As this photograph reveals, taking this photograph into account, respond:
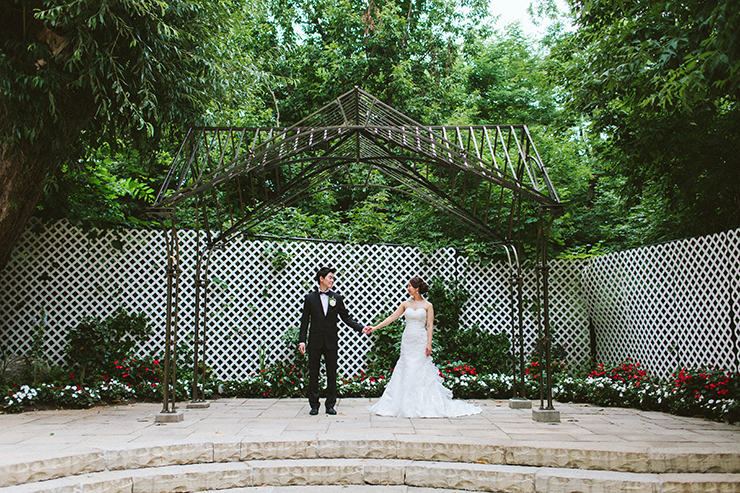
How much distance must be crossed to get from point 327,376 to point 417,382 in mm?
967

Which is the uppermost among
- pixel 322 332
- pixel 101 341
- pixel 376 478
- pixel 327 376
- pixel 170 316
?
pixel 170 316

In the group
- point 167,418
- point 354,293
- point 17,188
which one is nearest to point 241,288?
point 354,293

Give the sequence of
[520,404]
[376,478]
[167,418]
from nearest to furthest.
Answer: [376,478], [167,418], [520,404]

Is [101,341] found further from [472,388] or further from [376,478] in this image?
[472,388]

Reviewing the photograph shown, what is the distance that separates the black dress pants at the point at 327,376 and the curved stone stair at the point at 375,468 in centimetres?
150

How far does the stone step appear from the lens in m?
3.32

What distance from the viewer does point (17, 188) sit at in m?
5.73

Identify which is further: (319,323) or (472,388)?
(472,388)

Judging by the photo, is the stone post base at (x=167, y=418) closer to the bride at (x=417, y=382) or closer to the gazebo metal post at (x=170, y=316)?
the gazebo metal post at (x=170, y=316)

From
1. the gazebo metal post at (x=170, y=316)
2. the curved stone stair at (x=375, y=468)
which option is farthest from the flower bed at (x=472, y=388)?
the curved stone stair at (x=375, y=468)

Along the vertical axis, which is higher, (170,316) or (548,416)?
(170,316)

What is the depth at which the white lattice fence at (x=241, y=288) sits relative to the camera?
21.5ft

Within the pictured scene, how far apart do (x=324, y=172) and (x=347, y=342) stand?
2.36 meters

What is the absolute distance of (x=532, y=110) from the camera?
15.6 m
